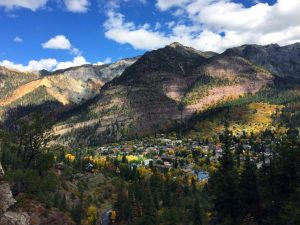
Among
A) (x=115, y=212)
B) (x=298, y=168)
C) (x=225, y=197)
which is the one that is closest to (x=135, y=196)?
(x=115, y=212)

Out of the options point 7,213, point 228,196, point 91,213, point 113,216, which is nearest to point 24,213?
point 7,213

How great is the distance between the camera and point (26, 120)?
9069 centimetres

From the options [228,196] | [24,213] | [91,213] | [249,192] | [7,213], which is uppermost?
[7,213]

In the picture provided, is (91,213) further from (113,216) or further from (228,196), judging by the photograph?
(228,196)

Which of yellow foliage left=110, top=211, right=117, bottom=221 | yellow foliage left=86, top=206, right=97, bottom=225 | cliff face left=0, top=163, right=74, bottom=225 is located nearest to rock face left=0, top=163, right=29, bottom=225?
cliff face left=0, top=163, right=74, bottom=225

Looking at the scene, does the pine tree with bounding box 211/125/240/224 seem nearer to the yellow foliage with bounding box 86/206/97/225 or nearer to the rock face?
the rock face

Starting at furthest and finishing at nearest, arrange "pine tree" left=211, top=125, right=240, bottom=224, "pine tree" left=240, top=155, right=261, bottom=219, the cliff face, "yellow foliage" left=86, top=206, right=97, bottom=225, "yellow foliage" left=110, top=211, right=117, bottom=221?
"yellow foliage" left=86, top=206, right=97, bottom=225, "yellow foliage" left=110, top=211, right=117, bottom=221, "pine tree" left=211, top=125, right=240, bottom=224, "pine tree" left=240, top=155, right=261, bottom=219, the cliff face

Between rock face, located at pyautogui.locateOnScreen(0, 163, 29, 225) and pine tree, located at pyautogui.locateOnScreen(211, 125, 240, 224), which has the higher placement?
rock face, located at pyautogui.locateOnScreen(0, 163, 29, 225)

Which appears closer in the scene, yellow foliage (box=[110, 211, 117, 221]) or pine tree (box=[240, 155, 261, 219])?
pine tree (box=[240, 155, 261, 219])

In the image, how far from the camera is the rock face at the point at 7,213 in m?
49.9

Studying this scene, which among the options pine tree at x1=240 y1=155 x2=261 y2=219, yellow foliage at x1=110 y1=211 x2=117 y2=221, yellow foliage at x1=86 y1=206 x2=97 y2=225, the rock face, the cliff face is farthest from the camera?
yellow foliage at x1=86 y1=206 x2=97 y2=225

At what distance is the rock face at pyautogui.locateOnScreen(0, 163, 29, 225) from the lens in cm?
4986

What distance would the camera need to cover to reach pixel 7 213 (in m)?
52.0

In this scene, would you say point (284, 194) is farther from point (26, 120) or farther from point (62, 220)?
point (26, 120)
